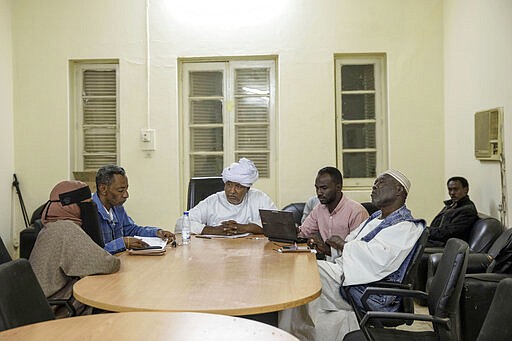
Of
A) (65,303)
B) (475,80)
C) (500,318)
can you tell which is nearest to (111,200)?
(65,303)

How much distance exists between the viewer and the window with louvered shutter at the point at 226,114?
23.3 feet

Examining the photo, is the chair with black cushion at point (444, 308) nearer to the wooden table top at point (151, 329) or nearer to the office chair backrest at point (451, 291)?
the office chair backrest at point (451, 291)

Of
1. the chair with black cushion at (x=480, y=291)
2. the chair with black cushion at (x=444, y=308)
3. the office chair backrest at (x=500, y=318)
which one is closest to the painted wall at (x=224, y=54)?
the chair with black cushion at (x=480, y=291)

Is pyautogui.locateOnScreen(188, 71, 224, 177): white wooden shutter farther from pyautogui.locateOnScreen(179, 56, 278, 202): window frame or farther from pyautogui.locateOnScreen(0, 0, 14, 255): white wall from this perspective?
pyautogui.locateOnScreen(0, 0, 14, 255): white wall

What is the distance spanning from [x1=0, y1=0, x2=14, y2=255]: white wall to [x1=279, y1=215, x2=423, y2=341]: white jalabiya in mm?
4431

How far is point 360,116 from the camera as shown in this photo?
7.04 metres

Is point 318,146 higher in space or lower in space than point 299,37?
lower

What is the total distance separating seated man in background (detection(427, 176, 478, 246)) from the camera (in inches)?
219

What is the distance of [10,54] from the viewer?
707 centimetres

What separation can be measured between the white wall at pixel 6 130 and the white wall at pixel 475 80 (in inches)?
190

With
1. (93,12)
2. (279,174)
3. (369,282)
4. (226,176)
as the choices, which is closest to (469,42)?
(279,174)

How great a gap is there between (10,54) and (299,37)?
3264mm

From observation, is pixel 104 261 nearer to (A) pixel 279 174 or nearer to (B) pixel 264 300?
(B) pixel 264 300

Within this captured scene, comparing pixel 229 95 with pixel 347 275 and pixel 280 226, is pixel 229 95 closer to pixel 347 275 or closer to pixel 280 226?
pixel 280 226
